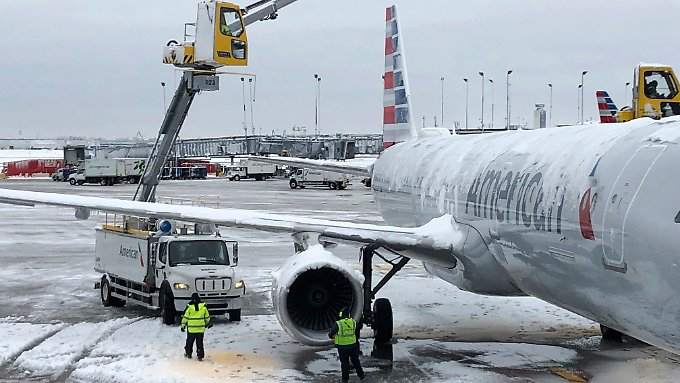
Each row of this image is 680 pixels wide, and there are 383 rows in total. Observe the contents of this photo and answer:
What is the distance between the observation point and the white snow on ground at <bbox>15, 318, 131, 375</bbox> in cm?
1422

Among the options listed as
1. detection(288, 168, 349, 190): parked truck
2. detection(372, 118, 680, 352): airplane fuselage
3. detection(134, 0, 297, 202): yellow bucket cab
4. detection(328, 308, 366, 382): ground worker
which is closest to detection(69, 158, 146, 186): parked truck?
detection(288, 168, 349, 190): parked truck

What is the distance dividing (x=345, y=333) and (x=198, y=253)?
6.58 metres

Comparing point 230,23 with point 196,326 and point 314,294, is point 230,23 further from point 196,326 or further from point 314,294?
point 314,294

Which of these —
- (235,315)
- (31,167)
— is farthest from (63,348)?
(31,167)

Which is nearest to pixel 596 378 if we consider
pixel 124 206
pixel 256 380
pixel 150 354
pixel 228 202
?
pixel 256 380

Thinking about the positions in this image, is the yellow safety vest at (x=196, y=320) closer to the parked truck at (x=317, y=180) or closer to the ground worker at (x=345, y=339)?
the ground worker at (x=345, y=339)

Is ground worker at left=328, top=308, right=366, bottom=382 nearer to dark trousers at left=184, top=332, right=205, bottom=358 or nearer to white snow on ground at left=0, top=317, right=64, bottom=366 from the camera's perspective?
dark trousers at left=184, top=332, right=205, bottom=358

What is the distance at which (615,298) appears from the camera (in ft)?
31.2

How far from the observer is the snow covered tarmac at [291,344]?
1375 cm

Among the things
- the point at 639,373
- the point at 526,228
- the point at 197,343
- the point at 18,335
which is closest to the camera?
the point at 526,228

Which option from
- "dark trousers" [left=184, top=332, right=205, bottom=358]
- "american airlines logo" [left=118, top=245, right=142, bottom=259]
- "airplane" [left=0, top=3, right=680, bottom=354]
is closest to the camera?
"airplane" [left=0, top=3, right=680, bottom=354]

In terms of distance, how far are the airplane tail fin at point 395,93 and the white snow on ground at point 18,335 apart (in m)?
10.4

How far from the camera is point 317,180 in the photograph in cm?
7731

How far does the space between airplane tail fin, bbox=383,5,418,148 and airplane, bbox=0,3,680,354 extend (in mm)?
4298
